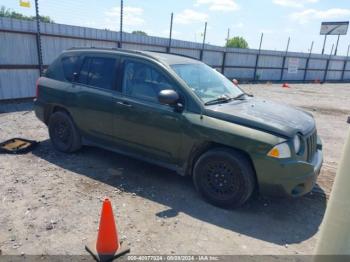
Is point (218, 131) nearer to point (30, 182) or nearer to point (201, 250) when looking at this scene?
point (201, 250)

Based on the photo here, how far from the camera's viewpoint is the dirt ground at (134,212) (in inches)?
118

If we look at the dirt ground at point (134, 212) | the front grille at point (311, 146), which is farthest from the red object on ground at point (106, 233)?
the front grille at point (311, 146)

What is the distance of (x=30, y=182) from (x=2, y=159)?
1119 millimetres

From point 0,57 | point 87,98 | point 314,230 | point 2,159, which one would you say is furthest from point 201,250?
point 0,57

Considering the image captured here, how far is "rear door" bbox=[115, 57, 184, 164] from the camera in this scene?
154 inches

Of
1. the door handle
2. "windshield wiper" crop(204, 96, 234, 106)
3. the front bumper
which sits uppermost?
"windshield wiper" crop(204, 96, 234, 106)

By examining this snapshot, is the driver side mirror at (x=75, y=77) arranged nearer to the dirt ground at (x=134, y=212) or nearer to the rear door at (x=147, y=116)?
the rear door at (x=147, y=116)

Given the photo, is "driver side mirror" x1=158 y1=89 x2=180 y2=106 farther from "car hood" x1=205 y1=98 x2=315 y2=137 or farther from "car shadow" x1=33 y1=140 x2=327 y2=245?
"car shadow" x1=33 y1=140 x2=327 y2=245

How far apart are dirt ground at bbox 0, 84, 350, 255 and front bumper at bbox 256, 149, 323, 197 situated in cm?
42

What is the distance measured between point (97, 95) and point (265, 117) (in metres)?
2.58

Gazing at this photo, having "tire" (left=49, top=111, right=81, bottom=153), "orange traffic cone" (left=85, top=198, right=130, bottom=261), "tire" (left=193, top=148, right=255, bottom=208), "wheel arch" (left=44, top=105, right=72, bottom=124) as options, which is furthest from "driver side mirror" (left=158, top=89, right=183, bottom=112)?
"wheel arch" (left=44, top=105, right=72, bottom=124)

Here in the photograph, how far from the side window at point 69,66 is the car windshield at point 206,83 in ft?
6.27

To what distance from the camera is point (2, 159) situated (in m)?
4.83

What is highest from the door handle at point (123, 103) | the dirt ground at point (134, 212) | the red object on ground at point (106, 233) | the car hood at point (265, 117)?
the car hood at point (265, 117)
